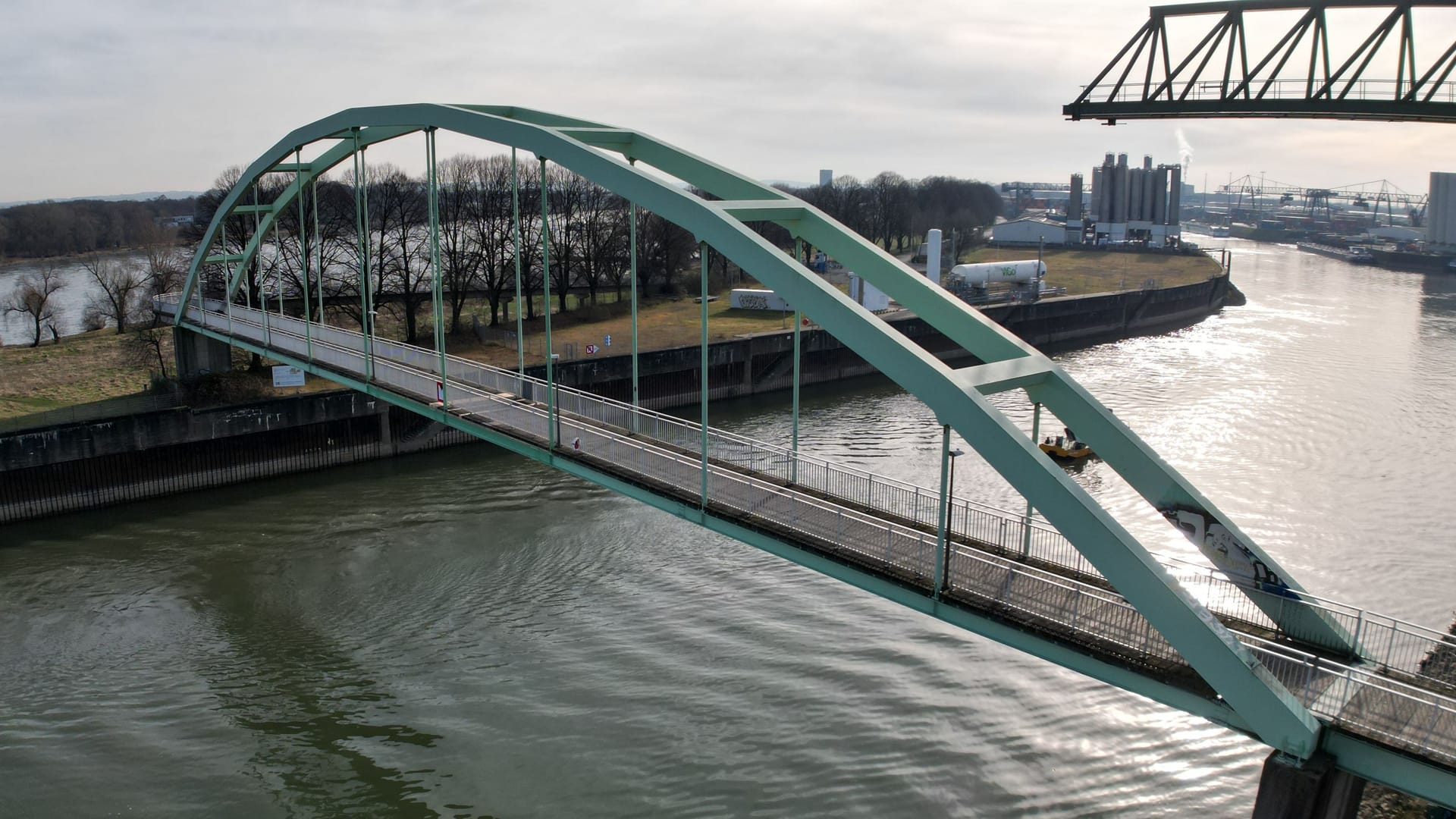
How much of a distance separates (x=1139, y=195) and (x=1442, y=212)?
49923mm

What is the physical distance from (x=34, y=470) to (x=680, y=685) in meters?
18.6

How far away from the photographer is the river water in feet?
44.1

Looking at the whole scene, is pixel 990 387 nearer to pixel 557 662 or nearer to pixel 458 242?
pixel 557 662

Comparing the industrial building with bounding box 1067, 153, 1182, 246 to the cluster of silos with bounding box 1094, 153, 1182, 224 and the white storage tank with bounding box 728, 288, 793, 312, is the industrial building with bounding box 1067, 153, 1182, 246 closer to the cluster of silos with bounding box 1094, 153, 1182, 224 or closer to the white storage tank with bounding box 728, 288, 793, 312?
the cluster of silos with bounding box 1094, 153, 1182, 224

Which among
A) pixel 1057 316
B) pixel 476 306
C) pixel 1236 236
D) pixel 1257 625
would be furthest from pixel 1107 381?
pixel 1236 236

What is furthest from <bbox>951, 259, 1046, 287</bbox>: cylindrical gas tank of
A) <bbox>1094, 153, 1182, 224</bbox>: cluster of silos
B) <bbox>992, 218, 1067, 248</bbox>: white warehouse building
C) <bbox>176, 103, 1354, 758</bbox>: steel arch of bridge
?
<bbox>176, 103, 1354, 758</bbox>: steel arch of bridge

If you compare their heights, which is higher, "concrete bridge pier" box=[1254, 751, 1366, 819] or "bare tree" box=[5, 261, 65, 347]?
"bare tree" box=[5, 261, 65, 347]

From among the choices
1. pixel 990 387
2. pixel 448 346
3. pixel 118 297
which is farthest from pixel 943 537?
pixel 118 297

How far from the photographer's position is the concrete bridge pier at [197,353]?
104 feet

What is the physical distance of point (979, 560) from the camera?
39.5 ft

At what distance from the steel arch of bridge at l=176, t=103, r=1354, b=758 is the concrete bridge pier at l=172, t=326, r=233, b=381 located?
56.2 ft

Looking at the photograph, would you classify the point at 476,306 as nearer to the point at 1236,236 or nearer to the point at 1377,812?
the point at 1377,812

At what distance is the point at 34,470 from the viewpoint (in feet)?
80.3

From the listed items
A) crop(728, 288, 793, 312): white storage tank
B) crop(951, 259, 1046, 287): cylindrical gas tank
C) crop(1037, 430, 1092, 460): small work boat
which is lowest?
crop(1037, 430, 1092, 460): small work boat
